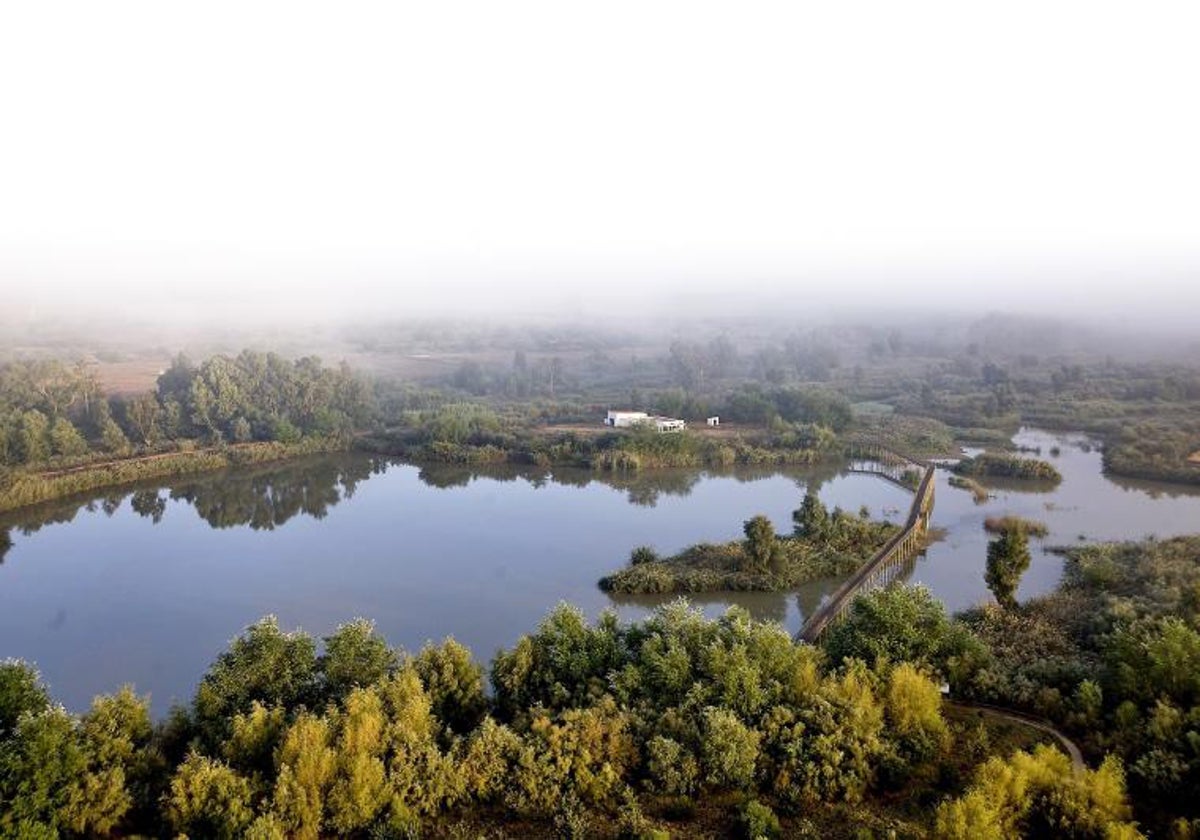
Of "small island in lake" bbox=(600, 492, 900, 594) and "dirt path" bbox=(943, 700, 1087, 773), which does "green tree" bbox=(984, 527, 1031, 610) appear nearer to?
"small island in lake" bbox=(600, 492, 900, 594)

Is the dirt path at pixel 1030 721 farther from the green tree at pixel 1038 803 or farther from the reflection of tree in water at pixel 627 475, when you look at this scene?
the reflection of tree in water at pixel 627 475

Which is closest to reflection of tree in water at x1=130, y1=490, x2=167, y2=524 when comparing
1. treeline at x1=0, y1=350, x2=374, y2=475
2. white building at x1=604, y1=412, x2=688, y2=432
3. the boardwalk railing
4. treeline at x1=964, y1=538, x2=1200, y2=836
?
treeline at x1=0, y1=350, x2=374, y2=475

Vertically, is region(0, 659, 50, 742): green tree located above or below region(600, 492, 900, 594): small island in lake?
above

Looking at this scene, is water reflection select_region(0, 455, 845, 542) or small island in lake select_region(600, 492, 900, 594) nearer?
small island in lake select_region(600, 492, 900, 594)

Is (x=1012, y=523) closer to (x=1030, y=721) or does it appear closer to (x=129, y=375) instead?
(x=1030, y=721)

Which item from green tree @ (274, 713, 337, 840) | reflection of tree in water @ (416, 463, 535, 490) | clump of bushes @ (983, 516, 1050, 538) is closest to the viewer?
green tree @ (274, 713, 337, 840)

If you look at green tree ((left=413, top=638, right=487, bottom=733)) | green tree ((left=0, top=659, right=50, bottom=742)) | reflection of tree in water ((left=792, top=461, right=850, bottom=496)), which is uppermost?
green tree ((left=0, top=659, right=50, bottom=742))

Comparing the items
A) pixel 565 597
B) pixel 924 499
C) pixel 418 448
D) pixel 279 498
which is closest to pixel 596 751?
pixel 565 597

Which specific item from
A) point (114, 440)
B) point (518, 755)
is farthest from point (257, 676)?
point (114, 440)
